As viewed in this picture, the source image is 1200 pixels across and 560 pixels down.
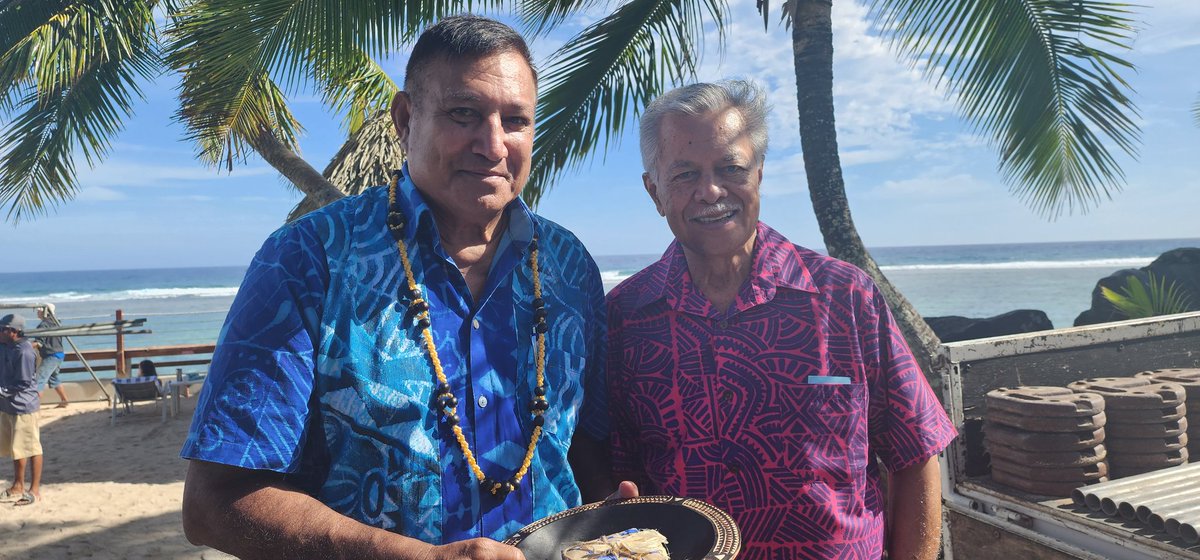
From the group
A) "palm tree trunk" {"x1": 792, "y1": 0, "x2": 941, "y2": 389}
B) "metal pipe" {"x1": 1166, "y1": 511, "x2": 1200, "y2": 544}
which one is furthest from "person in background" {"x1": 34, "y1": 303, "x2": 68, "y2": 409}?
"metal pipe" {"x1": 1166, "y1": 511, "x2": 1200, "y2": 544}

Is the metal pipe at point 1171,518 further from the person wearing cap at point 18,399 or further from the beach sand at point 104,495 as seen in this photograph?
the person wearing cap at point 18,399

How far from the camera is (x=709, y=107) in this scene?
7.06 feet

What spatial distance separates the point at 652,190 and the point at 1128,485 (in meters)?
2.28

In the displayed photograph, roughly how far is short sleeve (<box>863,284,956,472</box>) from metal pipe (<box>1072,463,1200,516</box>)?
125 centimetres

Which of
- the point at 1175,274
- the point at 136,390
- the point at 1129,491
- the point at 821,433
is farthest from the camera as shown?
the point at 1175,274

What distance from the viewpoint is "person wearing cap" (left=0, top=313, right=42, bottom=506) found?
802cm

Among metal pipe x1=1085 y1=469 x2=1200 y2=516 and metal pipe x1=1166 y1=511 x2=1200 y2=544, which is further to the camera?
metal pipe x1=1085 y1=469 x2=1200 y2=516

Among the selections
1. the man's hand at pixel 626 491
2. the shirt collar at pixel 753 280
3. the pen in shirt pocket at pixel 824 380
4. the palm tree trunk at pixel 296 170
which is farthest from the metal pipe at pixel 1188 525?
the palm tree trunk at pixel 296 170

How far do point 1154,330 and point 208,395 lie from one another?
4.19m

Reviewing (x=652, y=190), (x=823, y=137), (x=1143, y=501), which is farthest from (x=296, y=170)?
(x=1143, y=501)

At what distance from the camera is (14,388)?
8.05 metres

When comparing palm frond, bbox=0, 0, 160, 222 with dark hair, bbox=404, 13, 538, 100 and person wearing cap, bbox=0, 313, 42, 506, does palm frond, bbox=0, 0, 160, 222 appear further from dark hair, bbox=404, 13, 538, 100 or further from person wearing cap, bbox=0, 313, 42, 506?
dark hair, bbox=404, 13, 538, 100

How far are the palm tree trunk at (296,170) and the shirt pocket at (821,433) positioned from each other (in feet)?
23.4

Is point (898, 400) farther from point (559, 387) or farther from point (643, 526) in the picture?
point (559, 387)
